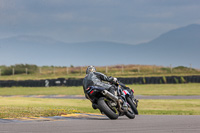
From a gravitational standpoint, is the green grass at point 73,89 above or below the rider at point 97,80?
below

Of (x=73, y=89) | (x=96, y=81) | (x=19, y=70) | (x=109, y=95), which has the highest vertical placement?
(x=19, y=70)

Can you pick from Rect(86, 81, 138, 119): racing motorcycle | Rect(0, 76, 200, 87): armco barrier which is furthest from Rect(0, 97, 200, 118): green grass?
Rect(0, 76, 200, 87): armco barrier

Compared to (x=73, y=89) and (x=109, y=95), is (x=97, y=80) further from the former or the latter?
(x=73, y=89)

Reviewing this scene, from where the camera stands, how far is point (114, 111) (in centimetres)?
1041

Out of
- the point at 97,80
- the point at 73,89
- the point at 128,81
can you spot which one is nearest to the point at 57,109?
the point at 97,80

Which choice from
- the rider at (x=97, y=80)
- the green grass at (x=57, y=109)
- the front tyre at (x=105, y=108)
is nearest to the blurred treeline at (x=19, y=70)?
the green grass at (x=57, y=109)

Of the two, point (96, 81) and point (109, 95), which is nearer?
point (109, 95)

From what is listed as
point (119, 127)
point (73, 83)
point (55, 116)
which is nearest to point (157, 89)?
point (73, 83)

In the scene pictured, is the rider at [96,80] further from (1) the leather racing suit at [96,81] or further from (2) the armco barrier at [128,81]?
(2) the armco barrier at [128,81]

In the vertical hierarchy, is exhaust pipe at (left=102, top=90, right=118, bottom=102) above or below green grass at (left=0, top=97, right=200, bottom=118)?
above

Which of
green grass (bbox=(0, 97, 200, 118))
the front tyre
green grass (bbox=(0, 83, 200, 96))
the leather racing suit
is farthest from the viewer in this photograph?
green grass (bbox=(0, 83, 200, 96))

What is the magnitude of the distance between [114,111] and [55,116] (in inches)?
77.2

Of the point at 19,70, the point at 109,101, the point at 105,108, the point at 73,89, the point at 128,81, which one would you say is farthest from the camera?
the point at 19,70

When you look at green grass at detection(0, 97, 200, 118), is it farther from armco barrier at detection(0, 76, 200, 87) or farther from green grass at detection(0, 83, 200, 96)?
armco barrier at detection(0, 76, 200, 87)
